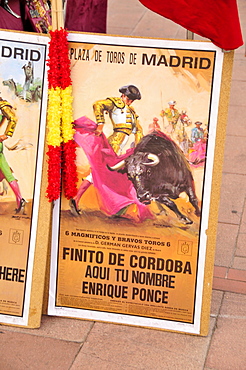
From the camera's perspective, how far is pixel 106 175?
303 centimetres

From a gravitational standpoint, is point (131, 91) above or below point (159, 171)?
above

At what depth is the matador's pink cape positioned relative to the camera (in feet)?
9.85

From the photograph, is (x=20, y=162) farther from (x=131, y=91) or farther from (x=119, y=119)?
(x=131, y=91)

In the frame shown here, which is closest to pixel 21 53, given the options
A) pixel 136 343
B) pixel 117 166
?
pixel 117 166

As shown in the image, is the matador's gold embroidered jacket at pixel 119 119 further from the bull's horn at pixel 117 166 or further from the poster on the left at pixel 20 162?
the poster on the left at pixel 20 162

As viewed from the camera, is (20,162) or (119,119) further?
(20,162)

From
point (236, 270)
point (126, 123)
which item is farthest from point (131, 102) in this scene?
point (236, 270)

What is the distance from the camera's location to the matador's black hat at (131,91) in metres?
2.91

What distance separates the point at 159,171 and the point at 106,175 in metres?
0.29

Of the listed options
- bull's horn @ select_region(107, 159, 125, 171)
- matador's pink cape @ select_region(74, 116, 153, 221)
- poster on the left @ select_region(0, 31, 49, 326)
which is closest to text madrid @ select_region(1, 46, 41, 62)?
poster on the left @ select_region(0, 31, 49, 326)

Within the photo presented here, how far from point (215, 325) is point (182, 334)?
218 mm

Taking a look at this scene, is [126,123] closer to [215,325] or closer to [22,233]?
[22,233]

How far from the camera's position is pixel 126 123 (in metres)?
2.96

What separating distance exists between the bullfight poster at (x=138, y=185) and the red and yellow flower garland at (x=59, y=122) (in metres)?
0.07
